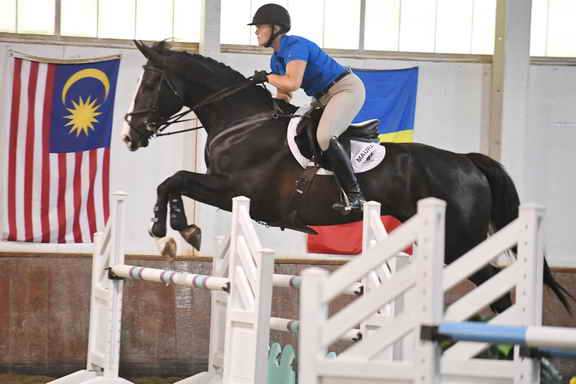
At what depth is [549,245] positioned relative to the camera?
8.38m

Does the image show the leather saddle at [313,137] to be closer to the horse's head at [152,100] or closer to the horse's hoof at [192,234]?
the horse's head at [152,100]

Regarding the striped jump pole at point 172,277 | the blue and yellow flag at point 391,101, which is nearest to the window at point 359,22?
the blue and yellow flag at point 391,101

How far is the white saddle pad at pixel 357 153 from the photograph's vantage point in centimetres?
536

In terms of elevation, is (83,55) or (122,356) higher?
(83,55)

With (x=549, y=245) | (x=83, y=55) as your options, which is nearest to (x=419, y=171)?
(x=549, y=245)

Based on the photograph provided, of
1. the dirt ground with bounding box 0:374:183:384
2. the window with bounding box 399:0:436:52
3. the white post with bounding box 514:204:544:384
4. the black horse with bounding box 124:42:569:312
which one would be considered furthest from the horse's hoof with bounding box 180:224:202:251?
the window with bounding box 399:0:436:52

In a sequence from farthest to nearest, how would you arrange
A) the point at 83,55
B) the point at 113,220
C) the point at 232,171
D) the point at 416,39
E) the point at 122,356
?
the point at 416,39 < the point at 83,55 < the point at 122,356 < the point at 232,171 < the point at 113,220

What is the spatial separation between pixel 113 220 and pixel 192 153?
331 cm

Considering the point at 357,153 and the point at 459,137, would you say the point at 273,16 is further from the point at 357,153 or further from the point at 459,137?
the point at 459,137

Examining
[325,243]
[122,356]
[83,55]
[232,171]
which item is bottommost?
[122,356]

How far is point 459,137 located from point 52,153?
371cm

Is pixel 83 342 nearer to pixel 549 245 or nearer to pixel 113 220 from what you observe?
pixel 113 220

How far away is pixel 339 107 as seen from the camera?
5.23 meters

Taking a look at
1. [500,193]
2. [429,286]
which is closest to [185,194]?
[500,193]
